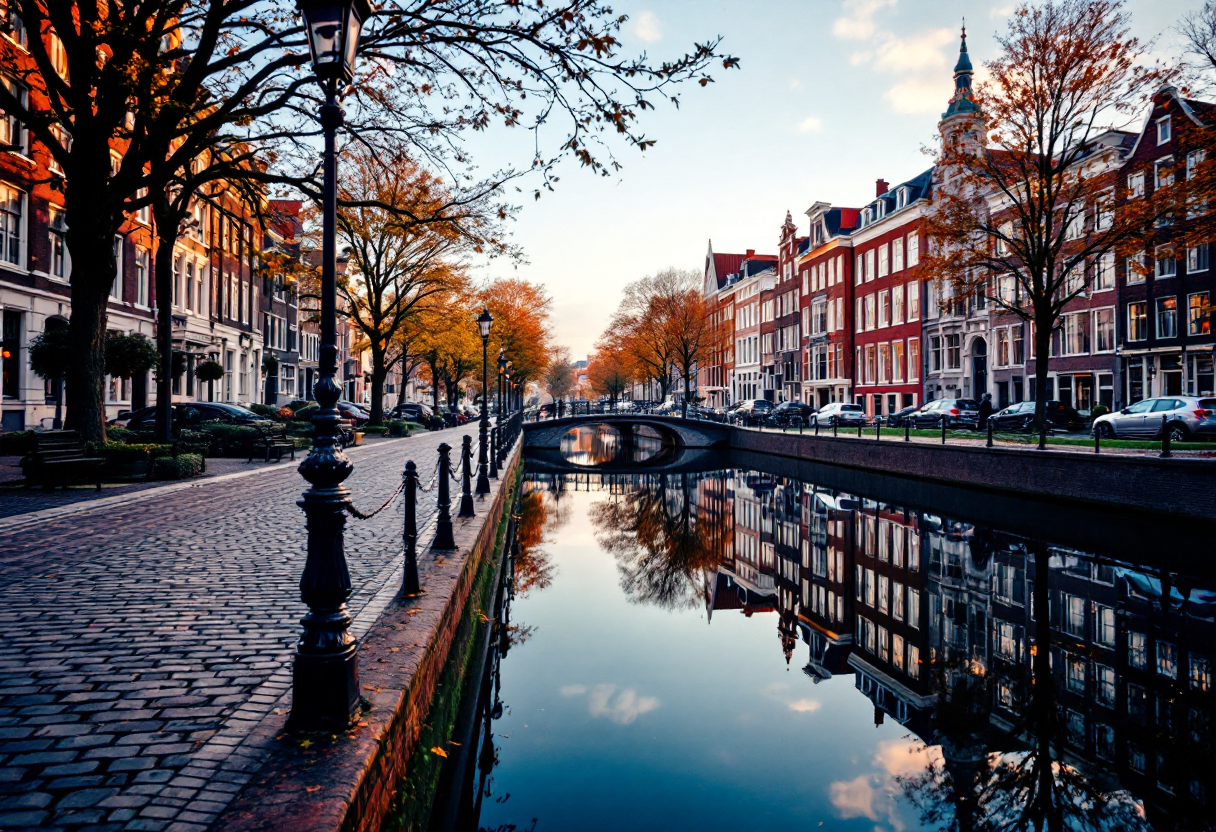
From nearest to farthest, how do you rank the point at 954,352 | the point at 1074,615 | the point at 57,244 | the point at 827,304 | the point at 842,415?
1. the point at 1074,615
2. the point at 57,244
3. the point at 842,415
4. the point at 954,352
5. the point at 827,304

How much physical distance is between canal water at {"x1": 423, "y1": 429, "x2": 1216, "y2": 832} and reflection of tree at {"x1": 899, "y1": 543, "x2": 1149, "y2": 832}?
0.02m

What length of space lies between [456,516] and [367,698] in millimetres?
7986

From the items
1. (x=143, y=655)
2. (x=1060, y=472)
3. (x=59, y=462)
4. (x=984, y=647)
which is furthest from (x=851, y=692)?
(x=1060, y=472)

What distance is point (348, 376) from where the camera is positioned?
249 feet

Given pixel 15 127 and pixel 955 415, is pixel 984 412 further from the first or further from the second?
pixel 15 127

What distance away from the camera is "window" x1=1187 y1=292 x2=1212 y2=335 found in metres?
32.5

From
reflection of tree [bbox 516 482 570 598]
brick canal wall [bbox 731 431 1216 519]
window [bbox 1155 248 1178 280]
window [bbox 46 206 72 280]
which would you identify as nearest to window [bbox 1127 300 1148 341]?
window [bbox 1155 248 1178 280]

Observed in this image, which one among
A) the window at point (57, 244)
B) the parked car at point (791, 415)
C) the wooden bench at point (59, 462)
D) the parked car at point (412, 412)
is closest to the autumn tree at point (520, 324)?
the parked car at point (412, 412)

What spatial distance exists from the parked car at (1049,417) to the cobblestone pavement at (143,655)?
27747 millimetres

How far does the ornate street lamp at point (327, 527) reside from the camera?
3906 millimetres

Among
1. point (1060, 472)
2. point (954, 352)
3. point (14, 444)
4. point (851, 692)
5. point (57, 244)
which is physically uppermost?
point (57, 244)

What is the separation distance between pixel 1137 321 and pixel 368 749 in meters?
40.5

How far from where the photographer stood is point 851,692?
902 centimetres

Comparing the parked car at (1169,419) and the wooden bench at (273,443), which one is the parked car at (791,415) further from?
the wooden bench at (273,443)
